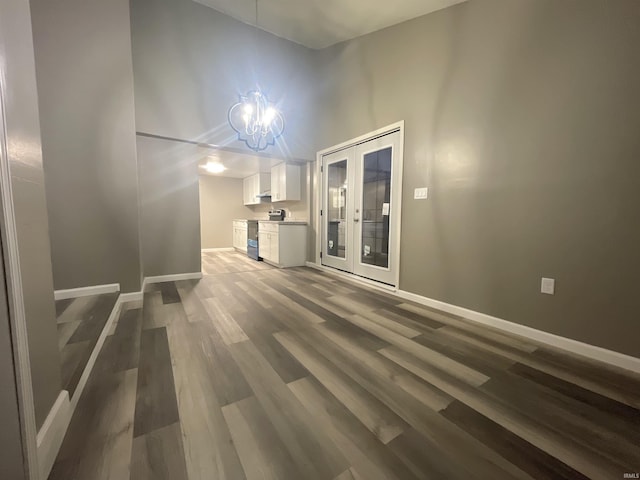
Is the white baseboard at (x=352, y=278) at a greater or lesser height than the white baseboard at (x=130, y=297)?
lesser

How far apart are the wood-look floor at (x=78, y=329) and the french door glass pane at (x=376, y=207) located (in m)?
2.99

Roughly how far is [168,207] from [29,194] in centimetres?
304

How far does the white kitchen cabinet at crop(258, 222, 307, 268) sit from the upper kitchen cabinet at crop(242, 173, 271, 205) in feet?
4.83

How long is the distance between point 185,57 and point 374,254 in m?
Result: 3.86

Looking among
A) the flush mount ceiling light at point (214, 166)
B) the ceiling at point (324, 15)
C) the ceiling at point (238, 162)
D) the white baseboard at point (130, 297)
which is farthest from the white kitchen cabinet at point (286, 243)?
the ceiling at point (324, 15)

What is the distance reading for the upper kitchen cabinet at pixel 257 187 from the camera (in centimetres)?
634

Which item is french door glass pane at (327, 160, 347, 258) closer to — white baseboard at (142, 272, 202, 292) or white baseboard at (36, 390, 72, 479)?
white baseboard at (142, 272, 202, 292)

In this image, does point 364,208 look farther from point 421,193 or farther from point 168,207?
point 168,207

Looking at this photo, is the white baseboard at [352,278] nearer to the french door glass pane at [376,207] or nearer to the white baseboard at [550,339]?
the french door glass pane at [376,207]

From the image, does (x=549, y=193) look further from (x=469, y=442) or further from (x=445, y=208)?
(x=469, y=442)

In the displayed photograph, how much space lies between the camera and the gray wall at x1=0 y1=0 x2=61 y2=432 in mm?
784

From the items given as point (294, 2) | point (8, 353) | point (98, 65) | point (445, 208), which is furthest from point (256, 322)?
point (294, 2)

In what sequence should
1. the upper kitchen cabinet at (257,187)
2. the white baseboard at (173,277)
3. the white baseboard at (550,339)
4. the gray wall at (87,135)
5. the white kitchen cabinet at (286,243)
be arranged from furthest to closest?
the upper kitchen cabinet at (257,187) < the white kitchen cabinet at (286,243) < the white baseboard at (173,277) < the gray wall at (87,135) < the white baseboard at (550,339)

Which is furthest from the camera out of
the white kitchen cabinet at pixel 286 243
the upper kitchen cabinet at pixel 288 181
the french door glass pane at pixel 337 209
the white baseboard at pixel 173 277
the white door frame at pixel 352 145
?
the upper kitchen cabinet at pixel 288 181
